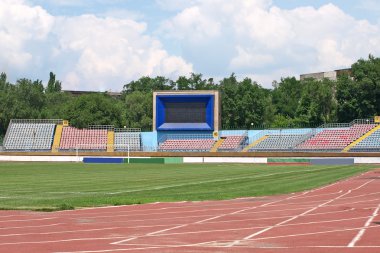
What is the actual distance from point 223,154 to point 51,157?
27973mm

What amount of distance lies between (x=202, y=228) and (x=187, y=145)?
87848mm

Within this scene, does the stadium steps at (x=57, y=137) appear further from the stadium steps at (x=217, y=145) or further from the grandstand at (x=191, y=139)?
the stadium steps at (x=217, y=145)

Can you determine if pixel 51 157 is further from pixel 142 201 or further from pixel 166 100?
pixel 142 201

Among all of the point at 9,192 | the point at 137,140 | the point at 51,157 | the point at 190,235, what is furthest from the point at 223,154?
the point at 190,235

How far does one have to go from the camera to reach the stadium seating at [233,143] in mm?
103250

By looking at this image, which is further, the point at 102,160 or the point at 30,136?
the point at 30,136

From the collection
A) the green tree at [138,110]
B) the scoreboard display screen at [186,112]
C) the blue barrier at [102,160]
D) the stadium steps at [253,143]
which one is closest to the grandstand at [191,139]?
the stadium steps at [253,143]

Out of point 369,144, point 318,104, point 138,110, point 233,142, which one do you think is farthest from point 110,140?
point 369,144

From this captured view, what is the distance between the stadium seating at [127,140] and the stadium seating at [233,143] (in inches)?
578

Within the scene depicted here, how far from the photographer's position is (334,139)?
9856 centimetres

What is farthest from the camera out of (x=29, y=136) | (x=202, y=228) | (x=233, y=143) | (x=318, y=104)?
(x=318, y=104)

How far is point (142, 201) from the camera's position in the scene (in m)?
25.8

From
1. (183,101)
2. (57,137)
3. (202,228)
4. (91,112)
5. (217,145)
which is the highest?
(183,101)

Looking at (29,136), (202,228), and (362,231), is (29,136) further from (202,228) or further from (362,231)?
(362,231)
